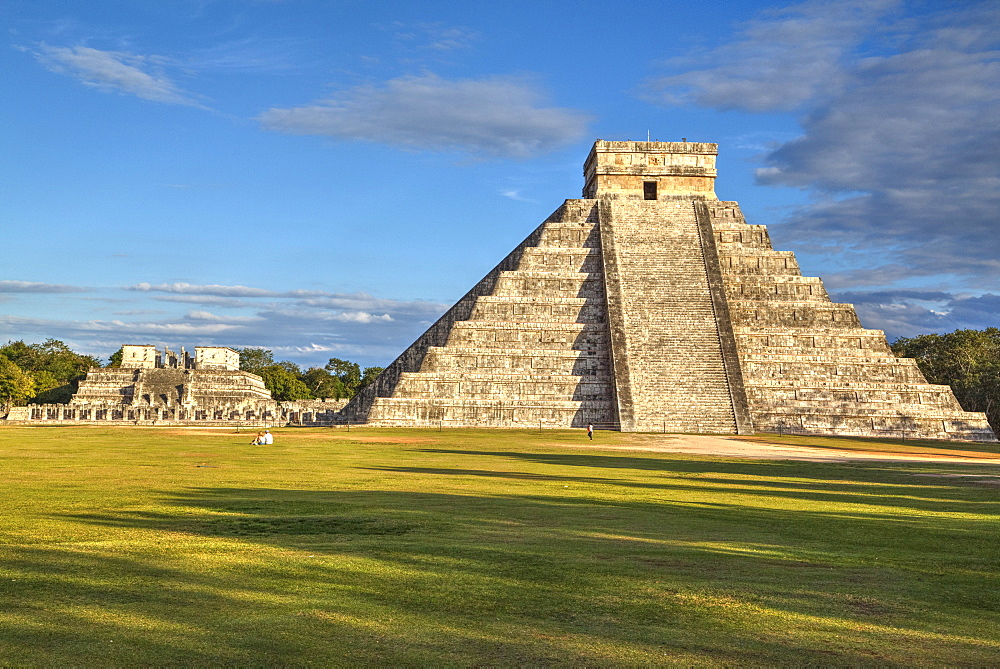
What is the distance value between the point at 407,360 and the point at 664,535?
146 ft

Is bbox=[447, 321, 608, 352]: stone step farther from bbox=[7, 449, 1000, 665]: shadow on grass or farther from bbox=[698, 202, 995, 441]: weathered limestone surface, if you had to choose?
bbox=[7, 449, 1000, 665]: shadow on grass

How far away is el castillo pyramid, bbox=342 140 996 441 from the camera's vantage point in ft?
143

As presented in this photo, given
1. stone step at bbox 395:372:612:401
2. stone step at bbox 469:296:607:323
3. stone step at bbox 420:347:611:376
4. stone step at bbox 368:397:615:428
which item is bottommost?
stone step at bbox 368:397:615:428

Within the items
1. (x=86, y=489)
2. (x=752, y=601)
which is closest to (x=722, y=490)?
(x=752, y=601)

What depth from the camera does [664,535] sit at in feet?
35.2

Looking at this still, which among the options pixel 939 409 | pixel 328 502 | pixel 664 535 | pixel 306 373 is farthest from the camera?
pixel 306 373

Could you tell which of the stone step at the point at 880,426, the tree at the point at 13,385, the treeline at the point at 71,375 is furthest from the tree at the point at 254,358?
the stone step at the point at 880,426

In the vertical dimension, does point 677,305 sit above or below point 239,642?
above

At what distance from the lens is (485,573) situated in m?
8.13

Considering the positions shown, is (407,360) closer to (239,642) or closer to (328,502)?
(328,502)

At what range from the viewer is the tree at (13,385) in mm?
74812

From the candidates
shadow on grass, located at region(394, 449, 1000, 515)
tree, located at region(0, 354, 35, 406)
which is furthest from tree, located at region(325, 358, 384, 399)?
shadow on grass, located at region(394, 449, 1000, 515)

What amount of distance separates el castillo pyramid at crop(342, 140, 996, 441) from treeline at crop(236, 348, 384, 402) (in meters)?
52.1

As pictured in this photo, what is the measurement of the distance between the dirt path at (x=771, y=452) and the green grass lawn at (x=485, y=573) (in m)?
11.7
